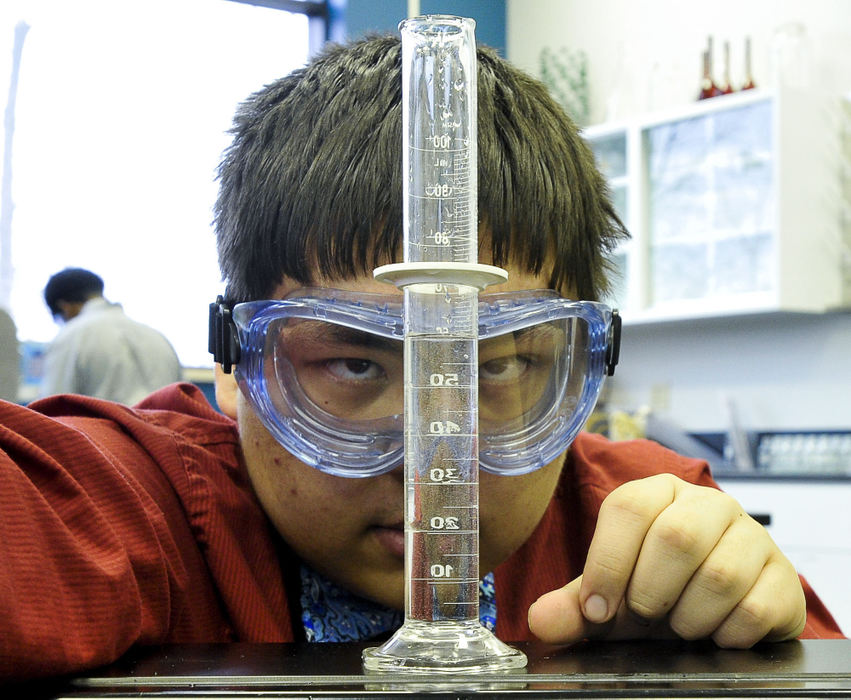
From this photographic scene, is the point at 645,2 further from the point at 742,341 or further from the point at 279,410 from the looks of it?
the point at 279,410

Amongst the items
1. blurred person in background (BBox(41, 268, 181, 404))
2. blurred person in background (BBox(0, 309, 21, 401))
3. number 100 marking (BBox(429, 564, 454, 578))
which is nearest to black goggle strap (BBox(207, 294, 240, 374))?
number 100 marking (BBox(429, 564, 454, 578))

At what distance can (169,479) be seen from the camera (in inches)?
37.9

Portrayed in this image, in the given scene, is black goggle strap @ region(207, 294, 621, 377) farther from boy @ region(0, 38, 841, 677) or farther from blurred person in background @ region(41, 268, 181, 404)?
blurred person in background @ region(41, 268, 181, 404)

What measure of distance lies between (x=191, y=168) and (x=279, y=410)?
4860 mm

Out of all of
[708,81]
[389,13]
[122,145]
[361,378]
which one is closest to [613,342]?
[361,378]

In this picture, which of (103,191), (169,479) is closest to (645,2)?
(103,191)

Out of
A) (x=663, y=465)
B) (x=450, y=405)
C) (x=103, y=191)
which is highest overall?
(x=103, y=191)

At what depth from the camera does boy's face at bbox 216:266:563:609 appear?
0.86 m

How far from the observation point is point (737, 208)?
173 inches

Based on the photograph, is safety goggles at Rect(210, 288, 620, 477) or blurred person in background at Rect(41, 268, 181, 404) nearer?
safety goggles at Rect(210, 288, 620, 477)

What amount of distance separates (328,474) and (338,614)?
0.72 feet

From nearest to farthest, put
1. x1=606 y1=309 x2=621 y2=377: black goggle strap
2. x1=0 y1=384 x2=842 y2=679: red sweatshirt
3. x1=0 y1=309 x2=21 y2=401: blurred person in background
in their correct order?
x1=0 y1=384 x2=842 y2=679: red sweatshirt, x1=606 y1=309 x2=621 y2=377: black goggle strap, x1=0 y1=309 x2=21 y2=401: blurred person in background

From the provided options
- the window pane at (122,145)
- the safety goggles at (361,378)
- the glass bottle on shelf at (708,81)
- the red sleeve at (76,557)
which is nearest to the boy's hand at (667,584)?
the safety goggles at (361,378)

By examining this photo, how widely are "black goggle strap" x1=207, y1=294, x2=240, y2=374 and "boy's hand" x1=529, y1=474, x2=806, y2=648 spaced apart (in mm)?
303
